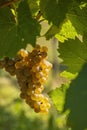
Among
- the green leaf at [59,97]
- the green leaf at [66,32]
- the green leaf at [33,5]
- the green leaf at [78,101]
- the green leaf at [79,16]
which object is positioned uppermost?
the green leaf at [33,5]

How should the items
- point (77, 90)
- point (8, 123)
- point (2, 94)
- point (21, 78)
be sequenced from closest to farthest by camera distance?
point (77, 90) → point (21, 78) → point (8, 123) → point (2, 94)

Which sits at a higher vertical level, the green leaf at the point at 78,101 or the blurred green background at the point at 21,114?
the green leaf at the point at 78,101

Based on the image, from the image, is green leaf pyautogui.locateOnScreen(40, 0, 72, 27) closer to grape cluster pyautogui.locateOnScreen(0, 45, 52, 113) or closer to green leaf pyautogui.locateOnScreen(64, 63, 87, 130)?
grape cluster pyautogui.locateOnScreen(0, 45, 52, 113)

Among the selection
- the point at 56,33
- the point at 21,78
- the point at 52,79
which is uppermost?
the point at 56,33

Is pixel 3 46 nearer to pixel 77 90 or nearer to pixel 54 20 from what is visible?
pixel 54 20

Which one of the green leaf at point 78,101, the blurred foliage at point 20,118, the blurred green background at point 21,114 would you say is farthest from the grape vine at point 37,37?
the blurred foliage at point 20,118

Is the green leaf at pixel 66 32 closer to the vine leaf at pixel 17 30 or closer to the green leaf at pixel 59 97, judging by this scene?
the vine leaf at pixel 17 30

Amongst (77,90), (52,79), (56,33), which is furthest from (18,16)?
(52,79)

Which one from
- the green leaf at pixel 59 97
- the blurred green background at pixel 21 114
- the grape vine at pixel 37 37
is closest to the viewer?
the green leaf at pixel 59 97
